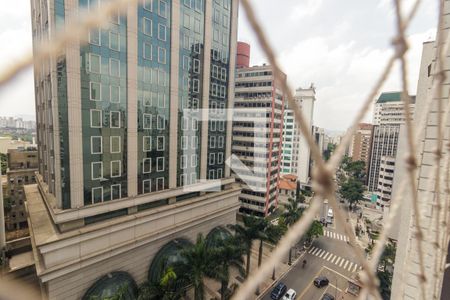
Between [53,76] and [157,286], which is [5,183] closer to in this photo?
[53,76]

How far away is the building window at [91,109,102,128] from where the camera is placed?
1405cm

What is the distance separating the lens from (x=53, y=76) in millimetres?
12625

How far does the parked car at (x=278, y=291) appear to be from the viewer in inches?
787

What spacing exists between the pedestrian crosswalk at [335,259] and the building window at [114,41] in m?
30.2

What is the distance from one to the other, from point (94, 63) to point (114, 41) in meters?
2.05

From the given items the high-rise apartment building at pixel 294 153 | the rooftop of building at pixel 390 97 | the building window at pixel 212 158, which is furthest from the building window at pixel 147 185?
the rooftop of building at pixel 390 97

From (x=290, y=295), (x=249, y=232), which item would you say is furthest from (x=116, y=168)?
(x=290, y=295)

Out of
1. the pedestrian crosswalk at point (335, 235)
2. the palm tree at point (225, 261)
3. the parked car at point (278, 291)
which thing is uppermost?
the palm tree at point (225, 261)

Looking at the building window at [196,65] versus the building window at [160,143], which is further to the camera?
the building window at [196,65]

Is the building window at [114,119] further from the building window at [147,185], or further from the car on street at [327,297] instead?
the car on street at [327,297]

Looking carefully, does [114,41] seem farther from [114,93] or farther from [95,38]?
[114,93]

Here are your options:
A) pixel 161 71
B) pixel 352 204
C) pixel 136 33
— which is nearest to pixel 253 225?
pixel 161 71

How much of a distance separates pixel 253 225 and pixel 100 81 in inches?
607

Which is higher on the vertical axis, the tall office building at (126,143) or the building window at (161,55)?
the building window at (161,55)
